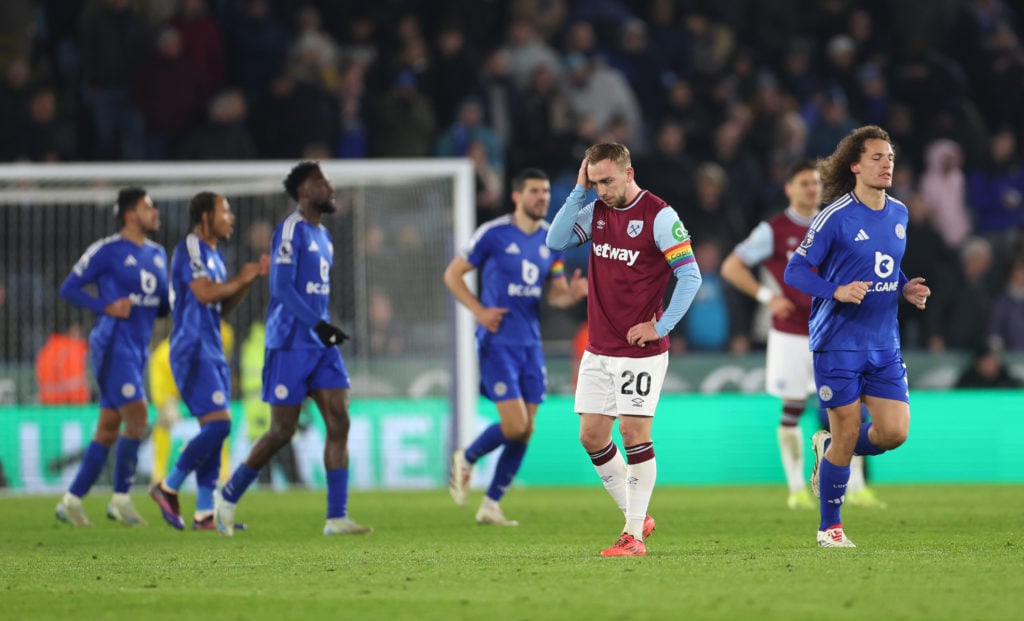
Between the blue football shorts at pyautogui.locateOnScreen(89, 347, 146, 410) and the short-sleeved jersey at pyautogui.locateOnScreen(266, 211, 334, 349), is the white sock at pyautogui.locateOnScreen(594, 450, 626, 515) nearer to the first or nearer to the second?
the short-sleeved jersey at pyautogui.locateOnScreen(266, 211, 334, 349)

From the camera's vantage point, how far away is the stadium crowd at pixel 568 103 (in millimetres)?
19547

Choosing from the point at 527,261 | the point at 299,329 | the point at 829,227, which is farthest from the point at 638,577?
the point at 527,261

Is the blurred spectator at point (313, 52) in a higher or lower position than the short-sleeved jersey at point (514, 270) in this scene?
higher

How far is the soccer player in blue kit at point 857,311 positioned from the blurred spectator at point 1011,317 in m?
10.9

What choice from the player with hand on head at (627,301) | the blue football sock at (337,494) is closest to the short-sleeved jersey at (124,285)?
the blue football sock at (337,494)

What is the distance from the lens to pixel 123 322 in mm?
12797

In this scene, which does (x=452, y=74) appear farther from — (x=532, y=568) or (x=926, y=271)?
(x=532, y=568)

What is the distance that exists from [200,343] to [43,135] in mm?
8196

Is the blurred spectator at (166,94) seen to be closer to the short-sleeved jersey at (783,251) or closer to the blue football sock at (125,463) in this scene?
the blue football sock at (125,463)

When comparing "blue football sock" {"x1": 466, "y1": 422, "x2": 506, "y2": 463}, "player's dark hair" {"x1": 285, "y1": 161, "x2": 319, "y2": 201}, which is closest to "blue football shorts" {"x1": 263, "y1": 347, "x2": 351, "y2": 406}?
"player's dark hair" {"x1": 285, "y1": 161, "x2": 319, "y2": 201}

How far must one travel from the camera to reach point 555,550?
31.0 feet

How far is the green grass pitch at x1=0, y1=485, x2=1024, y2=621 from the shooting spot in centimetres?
670

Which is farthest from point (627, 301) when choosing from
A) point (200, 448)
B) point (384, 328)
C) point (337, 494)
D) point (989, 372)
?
point (989, 372)

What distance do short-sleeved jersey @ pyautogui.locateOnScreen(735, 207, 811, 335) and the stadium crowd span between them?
5.25 meters
